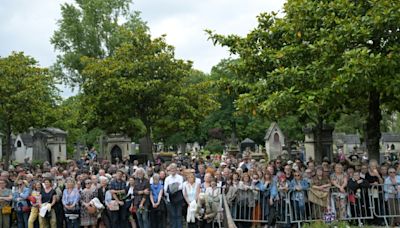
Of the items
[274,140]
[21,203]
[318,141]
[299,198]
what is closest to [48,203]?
[21,203]

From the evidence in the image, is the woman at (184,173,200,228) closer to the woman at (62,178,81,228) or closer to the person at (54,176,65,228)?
the woman at (62,178,81,228)

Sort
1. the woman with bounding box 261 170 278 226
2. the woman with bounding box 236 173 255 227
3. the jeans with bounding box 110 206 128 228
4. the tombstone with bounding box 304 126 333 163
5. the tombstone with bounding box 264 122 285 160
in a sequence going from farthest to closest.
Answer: the tombstone with bounding box 264 122 285 160
the tombstone with bounding box 304 126 333 163
the jeans with bounding box 110 206 128 228
the woman with bounding box 236 173 255 227
the woman with bounding box 261 170 278 226

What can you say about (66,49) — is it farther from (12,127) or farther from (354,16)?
(354,16)

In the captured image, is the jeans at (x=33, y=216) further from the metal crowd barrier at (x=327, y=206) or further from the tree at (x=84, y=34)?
the tree at (x=84, y=34)

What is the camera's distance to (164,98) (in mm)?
24906

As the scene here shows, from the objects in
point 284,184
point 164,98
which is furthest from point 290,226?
point 164,98

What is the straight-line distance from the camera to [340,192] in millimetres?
11102

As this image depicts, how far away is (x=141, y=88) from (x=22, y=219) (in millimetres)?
12284

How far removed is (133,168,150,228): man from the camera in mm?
11695

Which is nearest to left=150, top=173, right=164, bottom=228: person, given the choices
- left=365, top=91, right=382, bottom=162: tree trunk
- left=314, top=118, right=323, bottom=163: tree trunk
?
left=365, top=91, right=382, bottom=162: tree trunk

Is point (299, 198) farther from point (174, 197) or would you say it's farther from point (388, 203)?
point (174, 197)

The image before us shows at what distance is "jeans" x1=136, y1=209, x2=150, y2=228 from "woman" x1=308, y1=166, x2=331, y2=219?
389cm

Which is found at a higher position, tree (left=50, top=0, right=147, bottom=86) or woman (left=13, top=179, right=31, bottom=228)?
tree (left=50, top=0, right=147, bottom=86)

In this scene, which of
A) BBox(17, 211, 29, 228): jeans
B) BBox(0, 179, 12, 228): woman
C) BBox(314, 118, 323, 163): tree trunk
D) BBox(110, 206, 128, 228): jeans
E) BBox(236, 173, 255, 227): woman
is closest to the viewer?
BBox(236, 173, 255, 227): woman
